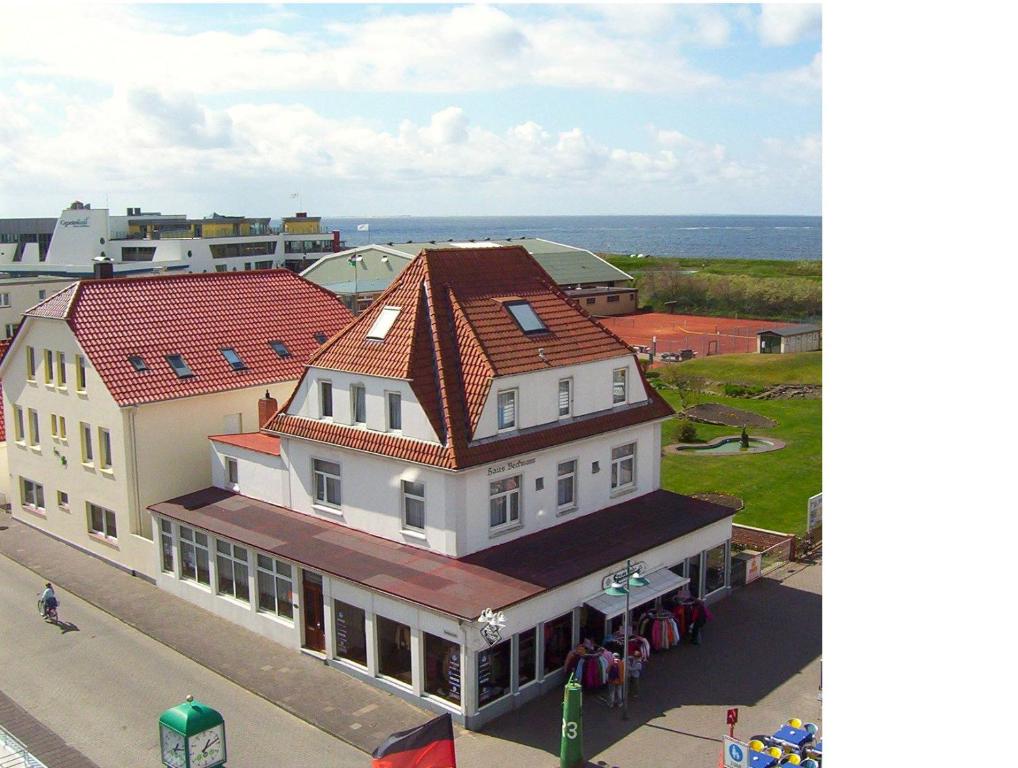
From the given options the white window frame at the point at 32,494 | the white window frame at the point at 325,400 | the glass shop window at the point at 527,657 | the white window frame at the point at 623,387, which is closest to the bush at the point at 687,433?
the white window frame at the point at 623,387

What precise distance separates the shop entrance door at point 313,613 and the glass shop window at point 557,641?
16.0 ft

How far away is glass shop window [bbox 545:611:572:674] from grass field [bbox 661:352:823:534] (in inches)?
462

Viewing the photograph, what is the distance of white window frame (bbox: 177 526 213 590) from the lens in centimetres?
2427

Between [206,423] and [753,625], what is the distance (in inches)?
602

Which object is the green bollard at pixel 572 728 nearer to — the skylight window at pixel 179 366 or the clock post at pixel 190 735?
the clock post at pixel 190 735

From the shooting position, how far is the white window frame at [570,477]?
881 inches

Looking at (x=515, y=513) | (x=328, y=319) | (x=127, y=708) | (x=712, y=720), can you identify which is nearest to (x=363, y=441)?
(x=515, y=513)

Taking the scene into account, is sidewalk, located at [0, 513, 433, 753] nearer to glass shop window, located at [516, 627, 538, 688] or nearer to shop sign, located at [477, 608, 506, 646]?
glass shop window, located at [516, 627, 538, 688]

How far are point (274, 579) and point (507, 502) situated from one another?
5537mm

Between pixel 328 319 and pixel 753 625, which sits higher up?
pixel 328 319

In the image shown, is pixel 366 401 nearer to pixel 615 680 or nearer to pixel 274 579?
pixel 274 579
